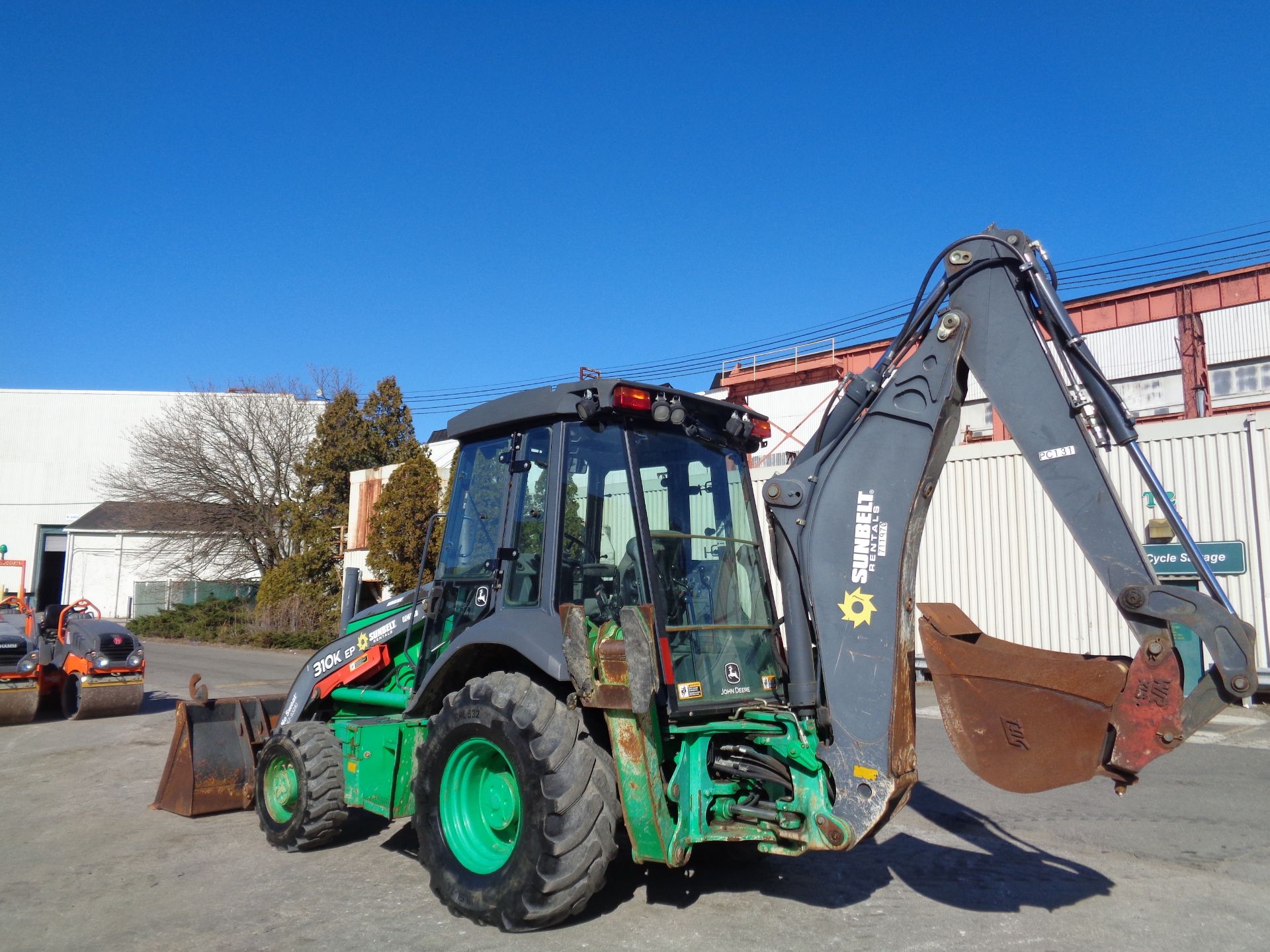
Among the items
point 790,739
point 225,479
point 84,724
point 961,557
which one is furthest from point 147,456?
point 790,739

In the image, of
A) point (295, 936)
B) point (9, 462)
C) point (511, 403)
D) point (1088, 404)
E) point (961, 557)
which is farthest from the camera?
point (9, 462)

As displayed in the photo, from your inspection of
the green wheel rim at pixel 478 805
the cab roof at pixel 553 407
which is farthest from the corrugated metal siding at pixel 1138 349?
the green wheel rim at pixel 478 805

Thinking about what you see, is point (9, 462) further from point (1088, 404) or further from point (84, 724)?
point (1088, 404)

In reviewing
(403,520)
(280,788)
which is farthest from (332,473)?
(280,788)

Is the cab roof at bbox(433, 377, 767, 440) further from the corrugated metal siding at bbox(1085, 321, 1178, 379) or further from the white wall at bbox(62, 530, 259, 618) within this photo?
the white wall at bbox(62, 530, 259, 618)

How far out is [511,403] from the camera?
5.29m

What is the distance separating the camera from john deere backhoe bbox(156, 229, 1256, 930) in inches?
157

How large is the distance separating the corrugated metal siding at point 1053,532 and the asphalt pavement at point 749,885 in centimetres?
632

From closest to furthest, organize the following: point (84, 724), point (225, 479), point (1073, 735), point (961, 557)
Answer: point (1073, 735) < point (84, 724) < point (961, 557) < point (225, 479)

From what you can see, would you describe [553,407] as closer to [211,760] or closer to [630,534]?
[630,534]

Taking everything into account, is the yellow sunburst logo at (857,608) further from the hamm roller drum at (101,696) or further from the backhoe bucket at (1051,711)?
the hamm roller drum at (101,696)

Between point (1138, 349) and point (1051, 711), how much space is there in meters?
27.7

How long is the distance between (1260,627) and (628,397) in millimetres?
12243

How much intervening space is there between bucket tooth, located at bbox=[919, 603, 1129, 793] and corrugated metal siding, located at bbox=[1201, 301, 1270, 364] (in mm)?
26895
